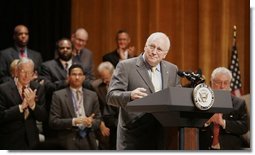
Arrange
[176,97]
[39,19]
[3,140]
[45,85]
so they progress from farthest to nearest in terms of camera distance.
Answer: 1. [39,19]
2. [45,85]
3. [3,140]
4. [176,97]

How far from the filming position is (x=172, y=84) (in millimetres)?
3816

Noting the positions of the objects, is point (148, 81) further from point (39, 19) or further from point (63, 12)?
point (39, 19)

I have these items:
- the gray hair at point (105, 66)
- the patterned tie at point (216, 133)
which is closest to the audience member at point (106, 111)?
the gray hair at point (105, 66)

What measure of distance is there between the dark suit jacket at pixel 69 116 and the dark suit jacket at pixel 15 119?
0.45 feet

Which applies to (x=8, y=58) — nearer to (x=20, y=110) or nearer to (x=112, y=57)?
(x=20, y=110)

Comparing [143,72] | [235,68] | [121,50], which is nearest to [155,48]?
[143,72]

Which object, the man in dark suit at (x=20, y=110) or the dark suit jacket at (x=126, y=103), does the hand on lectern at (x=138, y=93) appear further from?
the man in dark suit at (x=20, y=110)

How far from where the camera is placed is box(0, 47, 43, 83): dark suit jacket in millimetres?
4496

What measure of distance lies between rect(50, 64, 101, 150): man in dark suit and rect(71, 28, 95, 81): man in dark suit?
0.08 m

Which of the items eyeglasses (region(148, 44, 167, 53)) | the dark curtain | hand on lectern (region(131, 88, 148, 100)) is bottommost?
hand on lectern (region(131, 88, 148, 100))

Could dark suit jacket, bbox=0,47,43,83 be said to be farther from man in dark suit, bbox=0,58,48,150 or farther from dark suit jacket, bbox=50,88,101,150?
dark suit jacket, bbox=50,88,101,150

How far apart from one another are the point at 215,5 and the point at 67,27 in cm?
125

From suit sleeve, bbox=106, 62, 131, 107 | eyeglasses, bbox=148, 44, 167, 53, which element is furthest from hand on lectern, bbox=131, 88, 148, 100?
eyeglasses, bbox=148, 44, 167, 53

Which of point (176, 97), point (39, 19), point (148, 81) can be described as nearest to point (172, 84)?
point (148, 81)
